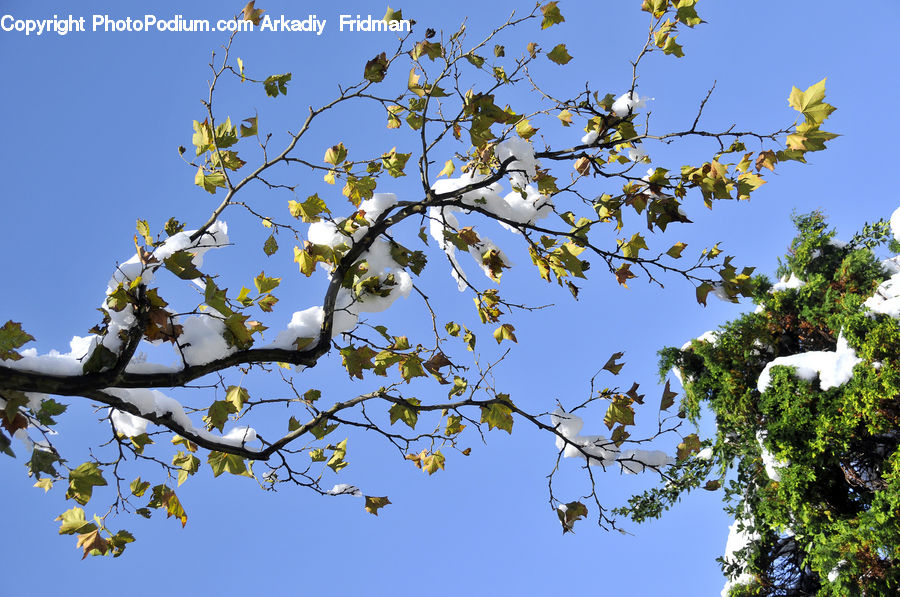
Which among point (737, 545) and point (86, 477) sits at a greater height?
point (737, 545)

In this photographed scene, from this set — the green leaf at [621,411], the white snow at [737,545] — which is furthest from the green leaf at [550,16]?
the white snow at [737,545]

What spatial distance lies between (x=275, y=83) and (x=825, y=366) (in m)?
6.14

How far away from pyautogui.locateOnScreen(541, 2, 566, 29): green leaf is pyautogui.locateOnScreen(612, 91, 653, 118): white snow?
0.45m

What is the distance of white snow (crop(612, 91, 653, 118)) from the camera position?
2705mm

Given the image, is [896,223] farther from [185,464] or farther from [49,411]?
[49,411]

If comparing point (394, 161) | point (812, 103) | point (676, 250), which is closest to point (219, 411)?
point (394, 161)

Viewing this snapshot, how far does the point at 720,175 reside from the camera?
2.38 meters

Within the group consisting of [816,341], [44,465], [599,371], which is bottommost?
[44,465]

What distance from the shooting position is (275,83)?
8.62 ft

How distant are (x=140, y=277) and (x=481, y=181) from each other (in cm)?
137

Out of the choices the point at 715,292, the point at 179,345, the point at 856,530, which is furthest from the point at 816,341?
the point at 179,345

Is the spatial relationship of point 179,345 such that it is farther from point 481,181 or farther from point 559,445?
point 559,445

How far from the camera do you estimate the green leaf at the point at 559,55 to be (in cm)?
275

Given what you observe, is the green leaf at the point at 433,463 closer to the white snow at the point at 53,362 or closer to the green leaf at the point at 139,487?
the green leaf at the point at 139,487
